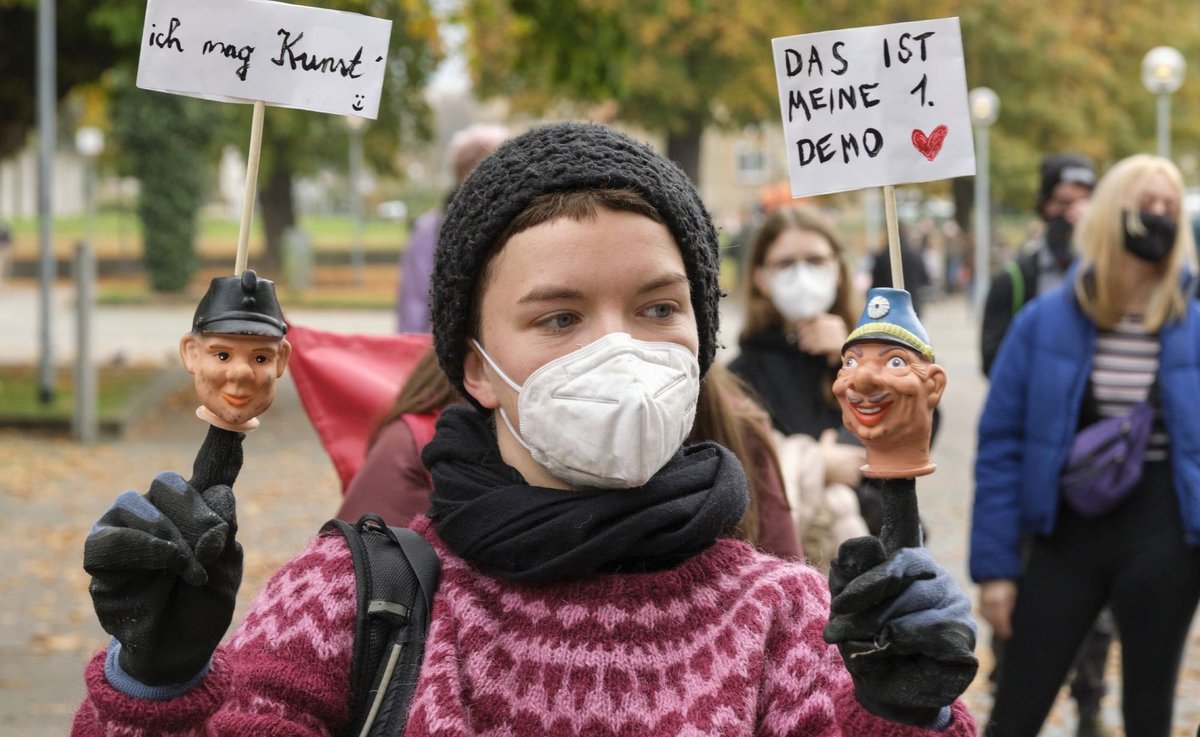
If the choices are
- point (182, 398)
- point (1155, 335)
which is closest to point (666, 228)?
point (1155, 335)

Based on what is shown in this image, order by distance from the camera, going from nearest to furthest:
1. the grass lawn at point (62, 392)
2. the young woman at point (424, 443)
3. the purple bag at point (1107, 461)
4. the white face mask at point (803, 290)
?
the young woman at point (424, 443) < the purple bag at point (1107, 461) < the white face mask at point (803, 290) < the grass lawn at point (62, 392)

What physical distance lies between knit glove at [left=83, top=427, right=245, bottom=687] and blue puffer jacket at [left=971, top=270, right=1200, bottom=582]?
3.03m

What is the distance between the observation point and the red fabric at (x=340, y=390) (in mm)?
3789

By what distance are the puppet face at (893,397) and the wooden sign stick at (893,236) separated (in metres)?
0.10

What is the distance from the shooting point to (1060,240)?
6.04 meters

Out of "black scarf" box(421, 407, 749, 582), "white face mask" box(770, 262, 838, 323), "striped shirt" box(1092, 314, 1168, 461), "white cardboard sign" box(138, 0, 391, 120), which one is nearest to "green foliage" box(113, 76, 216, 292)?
"white face mask" box(770, 262, 838, 323)

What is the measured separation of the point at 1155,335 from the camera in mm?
4402

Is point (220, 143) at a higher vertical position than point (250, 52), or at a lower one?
higher

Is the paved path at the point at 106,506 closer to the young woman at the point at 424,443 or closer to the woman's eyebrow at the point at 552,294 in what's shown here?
the young woman at the point at 424,443

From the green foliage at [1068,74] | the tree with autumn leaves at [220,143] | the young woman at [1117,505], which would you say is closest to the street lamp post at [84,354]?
the tree with autumn leaves at [220,143]

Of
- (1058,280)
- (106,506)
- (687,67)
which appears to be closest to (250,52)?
(1058,280)

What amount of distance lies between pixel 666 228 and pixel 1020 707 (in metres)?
2.84

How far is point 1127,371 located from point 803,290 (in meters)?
1.02

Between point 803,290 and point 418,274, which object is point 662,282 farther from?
point 418,274
